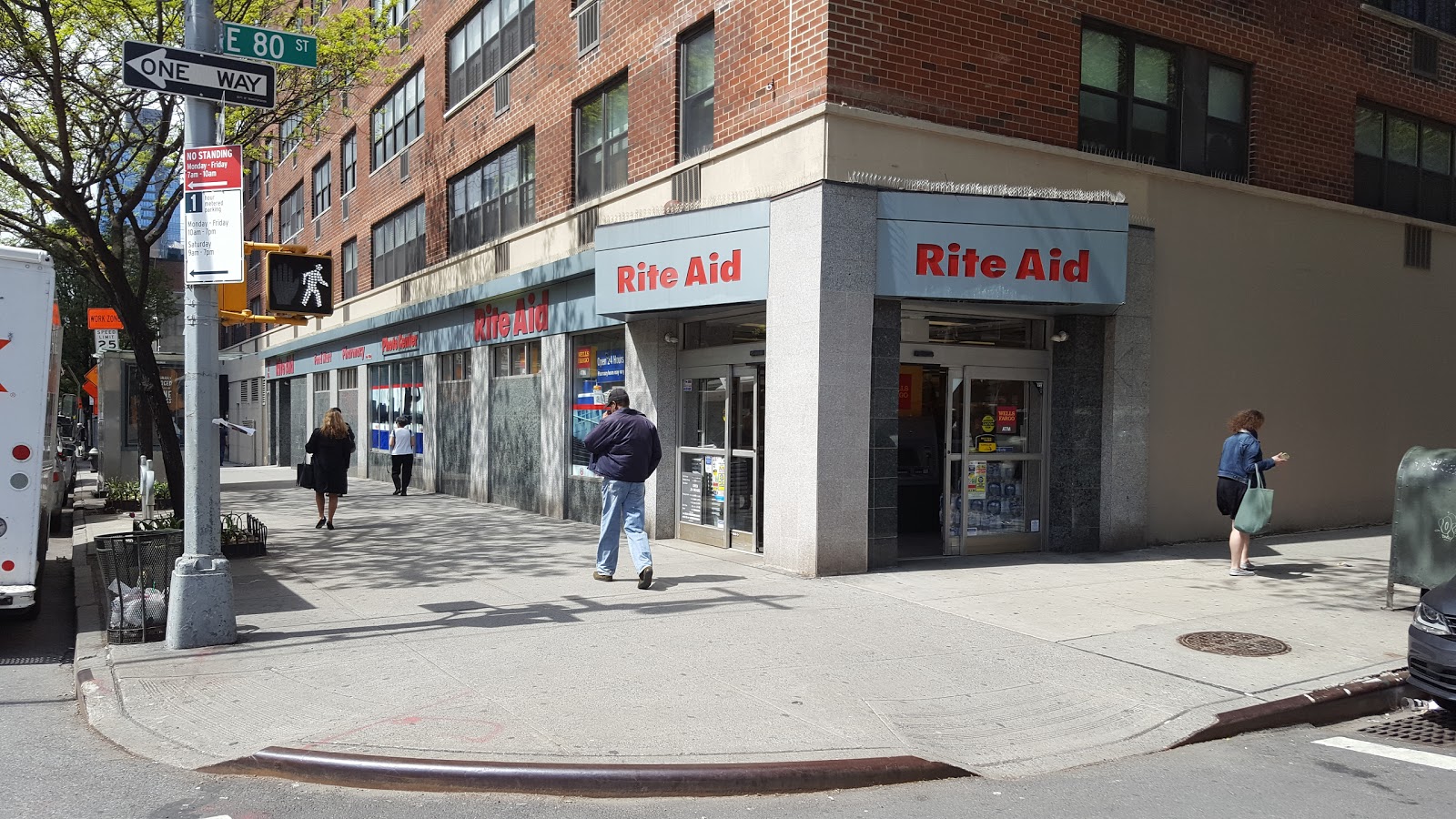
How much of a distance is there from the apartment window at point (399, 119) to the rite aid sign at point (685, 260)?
11.0 meters

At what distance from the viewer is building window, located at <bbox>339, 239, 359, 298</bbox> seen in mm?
25719

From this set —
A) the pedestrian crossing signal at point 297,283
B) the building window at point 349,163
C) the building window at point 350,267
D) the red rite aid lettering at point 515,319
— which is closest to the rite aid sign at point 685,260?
the red rite aid lettering at point 515,319

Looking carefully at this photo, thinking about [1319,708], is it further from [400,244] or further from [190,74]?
[400,244]

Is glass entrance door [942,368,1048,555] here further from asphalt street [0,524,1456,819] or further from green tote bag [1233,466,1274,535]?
asphalt street [0,524,1456,819]

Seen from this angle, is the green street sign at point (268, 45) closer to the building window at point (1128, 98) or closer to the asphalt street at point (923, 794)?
the asphalt street at point (923, 794)

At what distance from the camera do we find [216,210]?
7.09 m

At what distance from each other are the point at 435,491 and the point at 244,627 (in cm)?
1278

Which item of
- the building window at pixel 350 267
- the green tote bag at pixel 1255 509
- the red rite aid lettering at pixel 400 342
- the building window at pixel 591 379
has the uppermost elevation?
the building window at pixel 350 267

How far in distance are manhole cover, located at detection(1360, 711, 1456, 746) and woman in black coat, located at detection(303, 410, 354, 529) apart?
38.8ft

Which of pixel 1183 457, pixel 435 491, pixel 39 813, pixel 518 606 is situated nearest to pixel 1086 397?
pixel 1183 457

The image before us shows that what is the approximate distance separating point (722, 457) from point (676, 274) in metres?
2.12

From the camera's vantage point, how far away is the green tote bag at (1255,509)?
9975mm

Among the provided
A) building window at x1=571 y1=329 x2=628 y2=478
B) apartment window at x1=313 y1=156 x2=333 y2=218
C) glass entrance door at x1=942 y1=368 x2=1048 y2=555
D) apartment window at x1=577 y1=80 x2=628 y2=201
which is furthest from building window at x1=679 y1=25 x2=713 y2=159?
apartment window at x1=313 y1=156 x2=333 y2=218

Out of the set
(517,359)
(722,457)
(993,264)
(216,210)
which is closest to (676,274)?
(722,457)
